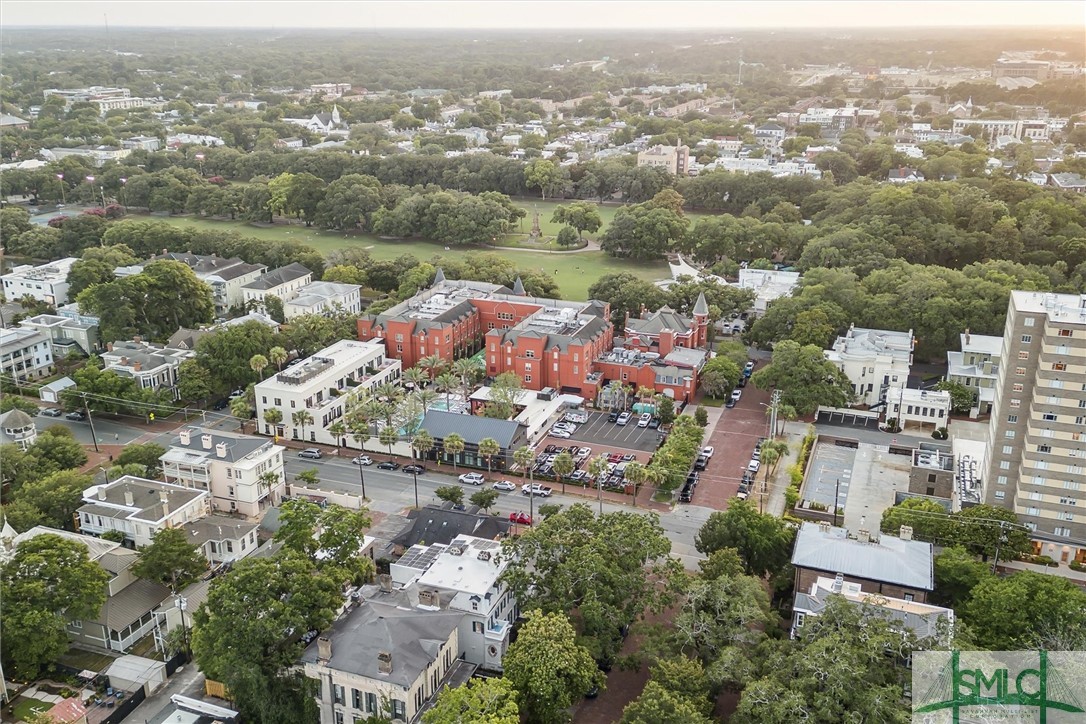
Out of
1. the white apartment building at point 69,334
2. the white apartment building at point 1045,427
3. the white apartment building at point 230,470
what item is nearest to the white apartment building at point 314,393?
the white apartment building at point 230,470

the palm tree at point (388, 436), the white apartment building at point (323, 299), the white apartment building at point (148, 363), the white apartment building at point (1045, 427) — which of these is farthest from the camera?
the white apartment building at point (323, 299)

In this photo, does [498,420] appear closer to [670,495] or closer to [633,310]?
[670,495]

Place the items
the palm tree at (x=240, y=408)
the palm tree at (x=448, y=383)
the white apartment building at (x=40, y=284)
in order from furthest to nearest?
the white apartment building at (x=40, y=284) < the palm tree at (x=448, y=383) < the palm tree at (x=240, y=408)

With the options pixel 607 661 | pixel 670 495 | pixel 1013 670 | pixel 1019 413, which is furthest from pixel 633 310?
pixel 1013 670

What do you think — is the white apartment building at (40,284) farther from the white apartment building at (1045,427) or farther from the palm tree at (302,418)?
the white apartment building at (1045,427)

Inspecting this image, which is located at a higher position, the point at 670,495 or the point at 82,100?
the point at 82,100

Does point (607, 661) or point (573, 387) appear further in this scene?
point (573, 387)

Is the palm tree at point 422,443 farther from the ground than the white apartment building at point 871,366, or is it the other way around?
the white apartment building at point 871,366

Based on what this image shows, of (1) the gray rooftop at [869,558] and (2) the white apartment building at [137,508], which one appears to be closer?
(1) the gray rooftop at [869,558]
